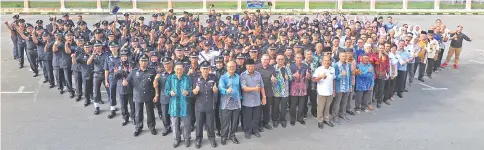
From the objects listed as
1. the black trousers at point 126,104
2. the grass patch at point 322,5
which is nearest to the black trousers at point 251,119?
the black trousers at point 126,104

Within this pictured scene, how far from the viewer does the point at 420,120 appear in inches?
352

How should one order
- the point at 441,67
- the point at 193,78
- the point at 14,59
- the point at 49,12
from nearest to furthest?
the point at 193,78 < the point at 441,67 < the point at 14,59 < the point at 49,12

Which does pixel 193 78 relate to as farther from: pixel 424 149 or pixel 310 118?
pixel 424 149

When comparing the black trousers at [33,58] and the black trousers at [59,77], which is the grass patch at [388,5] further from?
the black trousers at [59,77]

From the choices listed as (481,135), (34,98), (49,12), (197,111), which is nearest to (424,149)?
(481,135)

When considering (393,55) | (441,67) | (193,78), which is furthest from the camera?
(441,67)

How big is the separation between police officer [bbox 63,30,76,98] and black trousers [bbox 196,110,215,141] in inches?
165

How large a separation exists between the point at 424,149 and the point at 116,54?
571 centimetres

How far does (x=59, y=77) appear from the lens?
10750mm

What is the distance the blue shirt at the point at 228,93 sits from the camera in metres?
7.21

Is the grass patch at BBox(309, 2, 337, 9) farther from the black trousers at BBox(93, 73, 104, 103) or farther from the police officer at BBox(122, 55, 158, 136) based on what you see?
the police officer at BBox(122, 55, 158, 136)

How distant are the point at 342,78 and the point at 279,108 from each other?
1.31 meters

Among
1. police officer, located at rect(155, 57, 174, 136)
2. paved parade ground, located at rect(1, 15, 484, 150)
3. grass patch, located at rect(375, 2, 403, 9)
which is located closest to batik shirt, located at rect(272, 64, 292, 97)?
paved parade ground, located at rect(1, 15, 484, 150)

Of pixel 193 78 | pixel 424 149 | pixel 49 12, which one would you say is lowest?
pixel 424 149
